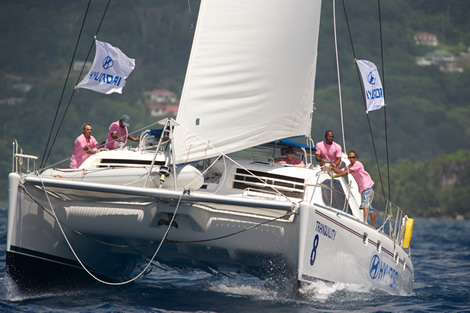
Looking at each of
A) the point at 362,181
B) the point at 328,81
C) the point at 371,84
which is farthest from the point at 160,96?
the point at 362,181

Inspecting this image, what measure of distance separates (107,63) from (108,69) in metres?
0.10

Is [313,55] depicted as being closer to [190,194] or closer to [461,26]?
[190,194]

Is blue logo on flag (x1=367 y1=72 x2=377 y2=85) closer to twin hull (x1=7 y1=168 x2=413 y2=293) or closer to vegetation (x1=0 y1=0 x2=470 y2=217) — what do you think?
twin hull (x1=7 y1=168 x2=413 y2=293)

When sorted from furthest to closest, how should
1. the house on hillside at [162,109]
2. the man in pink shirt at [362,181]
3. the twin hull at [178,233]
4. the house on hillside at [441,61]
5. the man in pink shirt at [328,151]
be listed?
the house on hillside at [441,61] < the house on hillside at [162,109] < the man in pink shirt at [328,151] < the man in pink shirt at [362,181] < the twin hull at [178,233]

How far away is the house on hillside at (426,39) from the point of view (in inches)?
5532

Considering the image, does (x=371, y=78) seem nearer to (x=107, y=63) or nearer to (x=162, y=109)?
(x=107, y=63)

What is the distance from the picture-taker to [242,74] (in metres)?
10.4

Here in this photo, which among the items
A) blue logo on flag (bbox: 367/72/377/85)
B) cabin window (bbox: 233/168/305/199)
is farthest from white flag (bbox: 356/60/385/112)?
cabin window (bbox: 233/168/305/199)

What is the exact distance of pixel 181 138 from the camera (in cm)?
1005

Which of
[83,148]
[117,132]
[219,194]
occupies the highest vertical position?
[117,132]

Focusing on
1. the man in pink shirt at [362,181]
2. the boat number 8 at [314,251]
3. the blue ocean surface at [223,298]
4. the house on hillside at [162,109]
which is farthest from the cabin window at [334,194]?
the house on hillside at [162,109]

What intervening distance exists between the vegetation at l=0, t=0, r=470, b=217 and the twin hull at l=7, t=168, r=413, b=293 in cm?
7255

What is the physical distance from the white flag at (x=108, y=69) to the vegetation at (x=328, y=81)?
2743 inches

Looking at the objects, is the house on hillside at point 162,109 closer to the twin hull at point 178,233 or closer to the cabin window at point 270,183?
the cabin window at point 270,183
